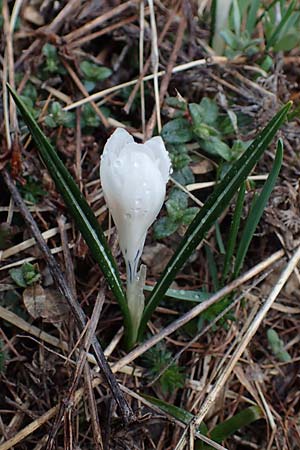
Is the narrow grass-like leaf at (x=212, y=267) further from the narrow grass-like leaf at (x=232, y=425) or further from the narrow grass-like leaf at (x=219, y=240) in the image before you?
the narrow grass-like leaf at (x=232, y=425)

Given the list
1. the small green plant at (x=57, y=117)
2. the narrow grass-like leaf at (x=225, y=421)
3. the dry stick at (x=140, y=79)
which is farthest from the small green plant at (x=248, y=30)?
the narrow grass-like leaf at (x=225, y=421)

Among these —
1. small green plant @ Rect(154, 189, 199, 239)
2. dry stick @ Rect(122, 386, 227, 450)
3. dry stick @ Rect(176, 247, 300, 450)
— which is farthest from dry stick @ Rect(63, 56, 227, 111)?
dry stick @ Rect(122, 386, 227, 450)

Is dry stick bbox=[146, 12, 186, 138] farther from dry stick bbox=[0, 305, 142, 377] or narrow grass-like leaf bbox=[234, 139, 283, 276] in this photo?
dry stick bbox=[0, 305, 142, 377]

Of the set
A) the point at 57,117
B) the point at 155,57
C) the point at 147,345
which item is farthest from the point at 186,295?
the point at 155,57

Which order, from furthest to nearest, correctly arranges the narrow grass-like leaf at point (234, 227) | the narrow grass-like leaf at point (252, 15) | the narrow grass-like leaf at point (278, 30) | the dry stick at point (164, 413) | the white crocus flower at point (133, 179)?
the narrow grass-like leaf at point (252, 15) → the narrow grass-like leaf at point (278, 30) → the narrow grass-like leaf at point (234, 227) → the dry stick at point (164, 413) → the white crocus flower at point (133, 179)

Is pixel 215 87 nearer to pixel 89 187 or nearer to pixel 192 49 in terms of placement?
pixel 192 49

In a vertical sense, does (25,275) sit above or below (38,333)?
above

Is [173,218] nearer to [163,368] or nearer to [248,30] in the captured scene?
[163,368]
